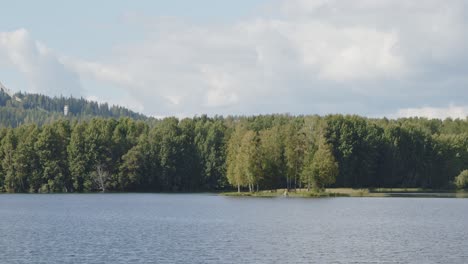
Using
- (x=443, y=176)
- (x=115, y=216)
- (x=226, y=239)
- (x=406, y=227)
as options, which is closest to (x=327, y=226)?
(x=406, y=227)

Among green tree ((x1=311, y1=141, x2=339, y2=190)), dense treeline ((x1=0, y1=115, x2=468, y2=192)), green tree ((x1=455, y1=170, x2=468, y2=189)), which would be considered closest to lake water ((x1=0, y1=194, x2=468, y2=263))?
green tree ((x1=311, y1=141, x2=339, y2=190))

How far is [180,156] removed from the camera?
15900 cm

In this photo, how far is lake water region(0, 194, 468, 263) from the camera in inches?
1786

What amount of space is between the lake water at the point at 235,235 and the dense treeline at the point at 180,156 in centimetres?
5934

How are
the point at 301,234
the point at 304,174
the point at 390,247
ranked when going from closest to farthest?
the point at 390,247
the point at 301,234
the point at 304,174

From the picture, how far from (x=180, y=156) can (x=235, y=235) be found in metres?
102

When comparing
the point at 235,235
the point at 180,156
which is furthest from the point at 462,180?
the point at 235,235

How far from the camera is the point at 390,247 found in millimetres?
50531

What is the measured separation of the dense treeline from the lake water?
5934cm

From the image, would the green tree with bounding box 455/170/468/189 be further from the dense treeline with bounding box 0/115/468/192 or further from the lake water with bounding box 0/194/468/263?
the lake water with bounding box 0/194/468/263

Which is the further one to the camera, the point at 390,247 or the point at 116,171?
the point at 116,171

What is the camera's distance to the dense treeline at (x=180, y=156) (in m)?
151

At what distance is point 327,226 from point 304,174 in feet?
190

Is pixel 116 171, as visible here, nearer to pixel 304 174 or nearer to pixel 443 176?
pixel 304 174
